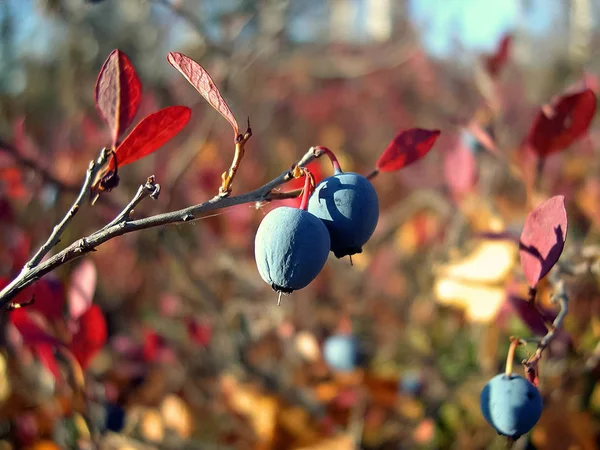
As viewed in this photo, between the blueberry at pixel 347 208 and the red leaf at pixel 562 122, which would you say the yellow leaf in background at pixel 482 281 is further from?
the blueberry at pixel 347 208

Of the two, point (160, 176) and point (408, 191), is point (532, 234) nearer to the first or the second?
point (160, 176)

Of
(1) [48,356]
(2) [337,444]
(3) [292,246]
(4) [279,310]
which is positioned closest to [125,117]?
(3) [292,246]

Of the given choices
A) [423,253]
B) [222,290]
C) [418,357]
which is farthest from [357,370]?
[423,253]

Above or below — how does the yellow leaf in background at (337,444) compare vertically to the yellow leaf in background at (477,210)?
below

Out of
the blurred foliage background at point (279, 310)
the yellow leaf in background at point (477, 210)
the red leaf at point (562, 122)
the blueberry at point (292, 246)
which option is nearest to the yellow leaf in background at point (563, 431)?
the blurred foliage background at point (279, 310)

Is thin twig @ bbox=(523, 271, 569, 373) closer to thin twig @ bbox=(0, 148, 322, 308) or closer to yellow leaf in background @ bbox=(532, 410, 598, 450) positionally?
thin twig @ bbox=(0, 148, 322, 308)

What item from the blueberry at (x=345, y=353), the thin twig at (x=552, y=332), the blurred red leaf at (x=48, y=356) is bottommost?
the thin twig at (x=552, y=332)
